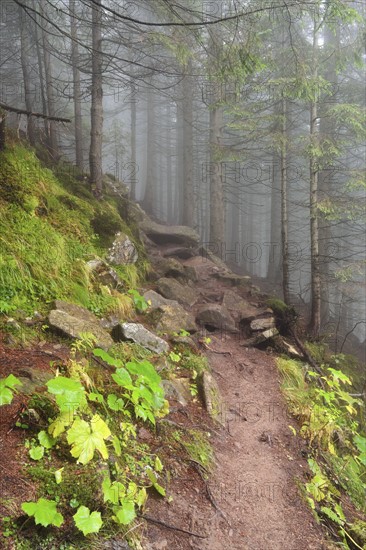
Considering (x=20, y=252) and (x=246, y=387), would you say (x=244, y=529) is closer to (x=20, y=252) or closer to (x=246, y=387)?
(x=246, y=387)

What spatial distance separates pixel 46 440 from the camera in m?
2.89

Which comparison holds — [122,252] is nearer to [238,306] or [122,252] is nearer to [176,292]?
[176,292]

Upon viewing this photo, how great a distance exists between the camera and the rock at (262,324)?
8.52 meters

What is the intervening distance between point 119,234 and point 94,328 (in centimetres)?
384

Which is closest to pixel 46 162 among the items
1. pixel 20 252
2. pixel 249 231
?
pixel 20 252

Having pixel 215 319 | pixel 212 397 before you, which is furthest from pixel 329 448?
pixel 215 319

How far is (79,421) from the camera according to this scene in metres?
2.84

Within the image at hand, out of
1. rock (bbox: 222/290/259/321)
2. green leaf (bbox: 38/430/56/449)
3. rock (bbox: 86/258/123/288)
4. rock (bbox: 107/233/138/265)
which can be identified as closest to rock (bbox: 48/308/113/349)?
rock (bbox: 86/258/123/288)

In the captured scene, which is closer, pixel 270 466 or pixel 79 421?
pixel 79 421

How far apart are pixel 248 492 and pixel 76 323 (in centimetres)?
308

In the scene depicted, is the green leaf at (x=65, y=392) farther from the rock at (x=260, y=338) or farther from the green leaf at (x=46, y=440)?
the rock at (x=260, y=338)

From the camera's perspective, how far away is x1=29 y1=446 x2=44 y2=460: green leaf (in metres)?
2.72

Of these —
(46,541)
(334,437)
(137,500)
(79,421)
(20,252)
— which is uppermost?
(20,252)

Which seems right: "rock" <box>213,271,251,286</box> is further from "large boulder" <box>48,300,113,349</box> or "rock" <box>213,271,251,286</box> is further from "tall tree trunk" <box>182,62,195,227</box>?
"large boulder" <box>48,300,113,349</box>
